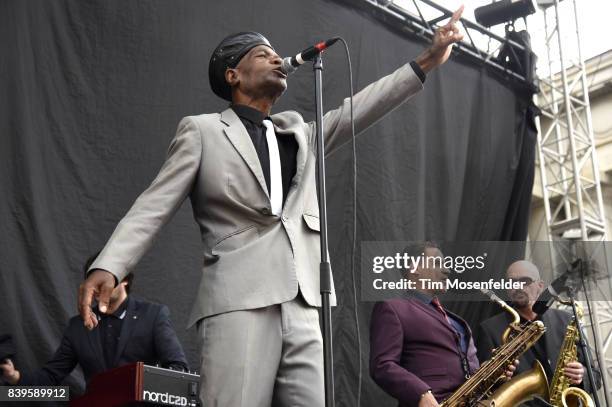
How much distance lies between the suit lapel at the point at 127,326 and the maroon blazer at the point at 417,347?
1144 mm

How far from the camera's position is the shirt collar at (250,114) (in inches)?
104

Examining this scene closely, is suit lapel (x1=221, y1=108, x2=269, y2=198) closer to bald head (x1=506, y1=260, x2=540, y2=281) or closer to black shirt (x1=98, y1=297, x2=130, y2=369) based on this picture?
black shirt (x1=98, y1=297, x2=130, y2=369)

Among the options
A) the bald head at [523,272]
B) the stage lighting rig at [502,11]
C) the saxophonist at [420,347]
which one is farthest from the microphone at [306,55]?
the stage lighting rig at [502,11]

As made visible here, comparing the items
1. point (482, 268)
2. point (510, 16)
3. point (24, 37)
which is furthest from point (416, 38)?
point (24, 37)

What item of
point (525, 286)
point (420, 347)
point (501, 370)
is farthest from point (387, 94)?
point (525, 286)

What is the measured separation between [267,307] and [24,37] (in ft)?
10.1

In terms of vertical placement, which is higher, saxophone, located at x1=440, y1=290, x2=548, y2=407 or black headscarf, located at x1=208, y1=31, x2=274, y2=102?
black headscarf, located at x1=208, y1=31, x2=274, y2=102

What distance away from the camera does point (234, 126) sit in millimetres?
2588

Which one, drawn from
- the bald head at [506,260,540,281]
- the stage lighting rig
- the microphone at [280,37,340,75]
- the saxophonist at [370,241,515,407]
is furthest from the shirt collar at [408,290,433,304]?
the stage lighting rig

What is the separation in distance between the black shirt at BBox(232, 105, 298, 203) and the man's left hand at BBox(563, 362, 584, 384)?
2761mm

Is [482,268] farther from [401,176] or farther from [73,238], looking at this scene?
[73,238]

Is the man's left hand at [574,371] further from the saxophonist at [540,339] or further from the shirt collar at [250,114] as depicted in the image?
the shirt collar at [250,114]

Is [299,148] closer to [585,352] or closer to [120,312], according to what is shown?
[120,312]

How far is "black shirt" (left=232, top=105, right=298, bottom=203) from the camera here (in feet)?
8.37
